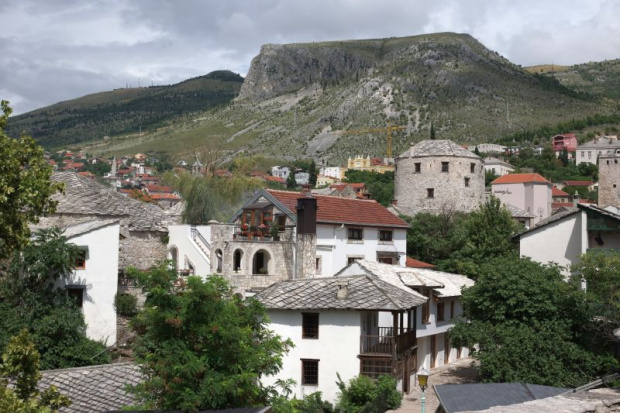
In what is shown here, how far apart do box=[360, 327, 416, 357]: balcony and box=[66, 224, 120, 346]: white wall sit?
426 inches

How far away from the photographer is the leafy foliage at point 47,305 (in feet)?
93.5

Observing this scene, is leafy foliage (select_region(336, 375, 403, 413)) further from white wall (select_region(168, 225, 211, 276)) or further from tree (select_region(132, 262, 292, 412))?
white wall (select_region(168, 225, 211, 276))

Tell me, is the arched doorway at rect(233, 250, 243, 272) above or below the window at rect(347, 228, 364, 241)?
below

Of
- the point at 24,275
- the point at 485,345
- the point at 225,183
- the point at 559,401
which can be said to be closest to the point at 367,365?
the point at 485,345

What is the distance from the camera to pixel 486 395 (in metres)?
17.9

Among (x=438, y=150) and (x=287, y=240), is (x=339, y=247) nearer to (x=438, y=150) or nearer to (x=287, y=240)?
(x=287, y=240)

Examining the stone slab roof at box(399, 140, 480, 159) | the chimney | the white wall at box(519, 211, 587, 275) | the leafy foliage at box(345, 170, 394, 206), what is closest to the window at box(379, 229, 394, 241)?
the white wall at box(519, 211, 587, 275)

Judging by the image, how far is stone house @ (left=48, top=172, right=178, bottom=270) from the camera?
36844 millimetres

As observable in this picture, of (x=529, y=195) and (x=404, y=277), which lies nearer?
(x=404, y=277)

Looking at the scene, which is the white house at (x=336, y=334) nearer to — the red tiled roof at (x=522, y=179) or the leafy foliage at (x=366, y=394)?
the leafy foliage at (x=366, y=394)

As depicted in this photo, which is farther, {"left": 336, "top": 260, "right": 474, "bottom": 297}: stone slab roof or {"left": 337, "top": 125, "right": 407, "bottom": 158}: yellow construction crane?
{"left": 337, "top": 125, "right": 407, "bottom": 158}: yellow construction crane

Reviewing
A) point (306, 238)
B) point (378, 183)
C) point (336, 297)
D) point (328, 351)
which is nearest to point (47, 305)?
point (328, 351)

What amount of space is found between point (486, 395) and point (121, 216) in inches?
962

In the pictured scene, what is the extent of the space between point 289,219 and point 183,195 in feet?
38.8
